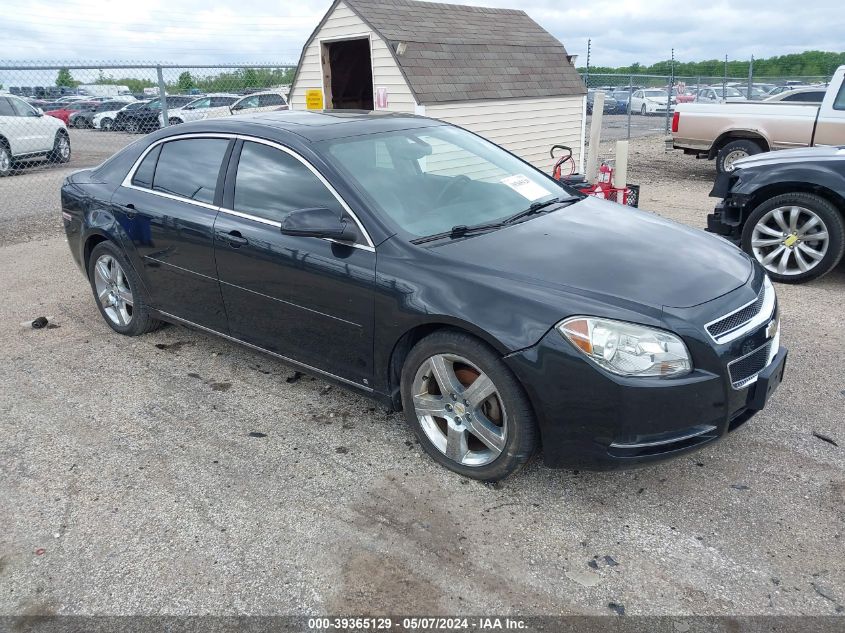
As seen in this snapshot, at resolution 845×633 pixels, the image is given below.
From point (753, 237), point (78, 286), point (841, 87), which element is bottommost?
point (78, 286)

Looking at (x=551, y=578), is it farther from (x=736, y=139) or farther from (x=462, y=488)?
(x=736, y=139)

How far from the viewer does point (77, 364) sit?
4.81 meters

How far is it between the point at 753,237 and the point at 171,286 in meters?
4.90

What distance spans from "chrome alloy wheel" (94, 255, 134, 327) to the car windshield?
2186 millimetres

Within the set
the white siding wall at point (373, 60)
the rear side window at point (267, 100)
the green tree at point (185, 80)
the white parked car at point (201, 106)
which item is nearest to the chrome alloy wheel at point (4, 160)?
the green tree at point (185, 80)

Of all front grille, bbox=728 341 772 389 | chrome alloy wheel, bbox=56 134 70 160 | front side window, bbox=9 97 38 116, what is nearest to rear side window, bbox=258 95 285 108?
chrome alloy wheel, bbox=56 134 70 160

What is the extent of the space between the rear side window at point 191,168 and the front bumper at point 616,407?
7.61 ft

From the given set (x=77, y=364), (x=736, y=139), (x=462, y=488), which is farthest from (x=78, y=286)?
Result: (x=736, y=139)

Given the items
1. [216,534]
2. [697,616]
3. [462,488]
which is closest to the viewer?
[697,616]

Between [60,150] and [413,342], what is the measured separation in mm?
15134

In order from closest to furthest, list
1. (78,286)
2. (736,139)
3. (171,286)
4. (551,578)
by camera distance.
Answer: (551,578), (171,286), (78,286), (736,139)

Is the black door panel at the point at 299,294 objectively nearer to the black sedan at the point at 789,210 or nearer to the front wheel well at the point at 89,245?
the front wheel well at the point at 89,245

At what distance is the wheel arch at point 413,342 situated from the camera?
3.00 meters

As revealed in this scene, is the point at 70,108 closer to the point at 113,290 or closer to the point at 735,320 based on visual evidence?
→ the point at 113,290
